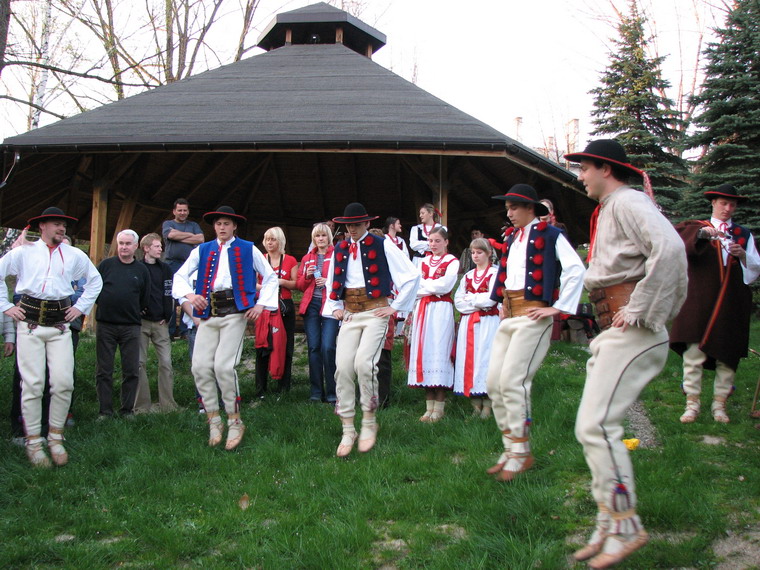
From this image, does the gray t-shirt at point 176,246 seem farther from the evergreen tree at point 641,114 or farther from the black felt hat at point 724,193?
the evergreen tree at point 641,114

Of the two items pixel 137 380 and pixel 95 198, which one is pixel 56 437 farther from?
pixel 95 198

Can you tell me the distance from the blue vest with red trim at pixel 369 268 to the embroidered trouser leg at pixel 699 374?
308 centimetres

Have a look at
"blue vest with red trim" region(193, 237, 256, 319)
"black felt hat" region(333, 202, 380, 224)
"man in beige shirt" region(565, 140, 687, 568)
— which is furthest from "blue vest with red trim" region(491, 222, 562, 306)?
"blue vest with red trim" region(193, 237, 256, 319)

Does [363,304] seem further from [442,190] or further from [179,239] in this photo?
[442,190]

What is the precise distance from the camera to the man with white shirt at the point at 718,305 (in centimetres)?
642

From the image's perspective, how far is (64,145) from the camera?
35.4ft

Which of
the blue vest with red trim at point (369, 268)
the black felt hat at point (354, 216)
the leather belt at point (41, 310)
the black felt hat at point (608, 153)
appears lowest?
the leather belt at point (41, 310)

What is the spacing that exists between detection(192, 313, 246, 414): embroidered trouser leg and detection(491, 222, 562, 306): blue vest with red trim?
2.91 meters

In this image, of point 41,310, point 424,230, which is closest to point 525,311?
point 41,310

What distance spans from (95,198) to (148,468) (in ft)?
24.9

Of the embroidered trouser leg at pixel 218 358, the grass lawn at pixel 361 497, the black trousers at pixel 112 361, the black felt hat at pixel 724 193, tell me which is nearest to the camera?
the grass lawn at pixel 361 497

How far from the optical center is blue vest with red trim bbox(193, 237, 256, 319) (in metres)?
6.41

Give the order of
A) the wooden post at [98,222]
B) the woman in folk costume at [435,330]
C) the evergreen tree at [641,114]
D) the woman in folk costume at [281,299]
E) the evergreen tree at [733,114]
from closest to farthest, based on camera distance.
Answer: the woman in folk costume at [435,330] → the woman in folk costume at [281,299] → the wooden post at [98,222] → the evergreen tree at [733,114] → the evergreen tree at [641,114]

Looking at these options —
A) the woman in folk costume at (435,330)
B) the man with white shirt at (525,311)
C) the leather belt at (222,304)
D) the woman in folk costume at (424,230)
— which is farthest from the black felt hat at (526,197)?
the woman in folk costume at (424,230)
